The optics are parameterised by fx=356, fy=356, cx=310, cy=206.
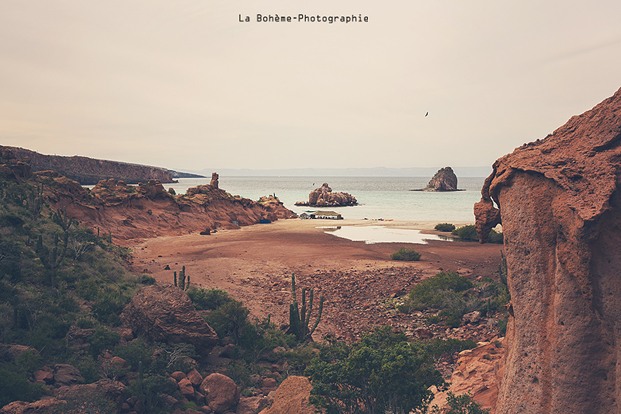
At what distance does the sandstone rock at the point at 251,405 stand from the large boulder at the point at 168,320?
7.17 ft

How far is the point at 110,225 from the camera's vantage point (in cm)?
3294

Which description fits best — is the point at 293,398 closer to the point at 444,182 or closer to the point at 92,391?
the point at 92,391

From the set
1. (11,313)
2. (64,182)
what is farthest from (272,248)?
(11,313)

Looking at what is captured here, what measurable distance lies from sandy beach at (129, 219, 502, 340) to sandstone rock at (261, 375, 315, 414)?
18.6 ft

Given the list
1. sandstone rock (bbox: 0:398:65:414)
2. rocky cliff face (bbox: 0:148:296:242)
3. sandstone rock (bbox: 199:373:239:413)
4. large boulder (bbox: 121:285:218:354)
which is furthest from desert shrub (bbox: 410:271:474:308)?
rocky cliff face (bbox: 0:148:296:242)

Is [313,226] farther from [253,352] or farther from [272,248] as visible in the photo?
[253,352]

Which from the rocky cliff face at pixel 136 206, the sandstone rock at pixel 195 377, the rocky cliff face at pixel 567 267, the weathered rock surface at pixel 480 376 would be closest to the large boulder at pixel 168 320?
the sandstone rock at pixel 195 377

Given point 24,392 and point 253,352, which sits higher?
point 24,392

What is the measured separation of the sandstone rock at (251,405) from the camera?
857 centimetres

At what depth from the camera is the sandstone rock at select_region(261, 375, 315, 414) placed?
7406 mm

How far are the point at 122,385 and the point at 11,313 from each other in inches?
191

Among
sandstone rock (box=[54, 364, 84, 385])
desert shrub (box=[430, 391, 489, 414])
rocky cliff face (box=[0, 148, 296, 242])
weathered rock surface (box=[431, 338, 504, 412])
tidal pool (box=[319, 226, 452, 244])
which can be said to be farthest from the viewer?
tidal pool (box=[319, 226, 452, 244])

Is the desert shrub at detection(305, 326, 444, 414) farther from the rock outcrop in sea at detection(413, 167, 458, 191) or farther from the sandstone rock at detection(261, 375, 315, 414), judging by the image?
the rock outcrop in sea at detection(413, 167, 458, 191)

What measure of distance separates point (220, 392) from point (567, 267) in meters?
7.85
